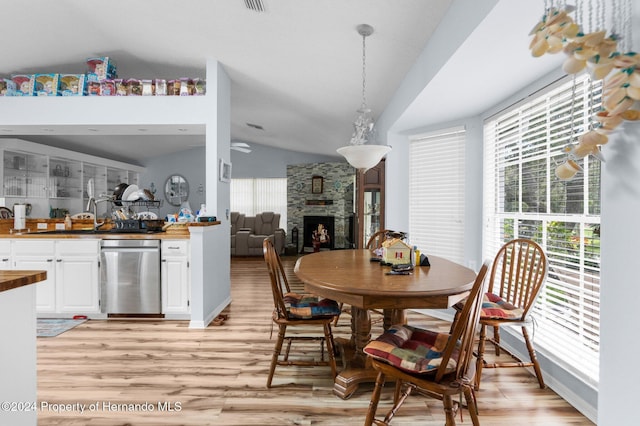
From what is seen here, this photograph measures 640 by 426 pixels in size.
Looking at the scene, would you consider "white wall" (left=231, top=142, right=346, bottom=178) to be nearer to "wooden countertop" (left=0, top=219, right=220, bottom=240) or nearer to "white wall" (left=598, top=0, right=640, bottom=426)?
"wooden countertop" (left=0, top=219, right=220, bottom=240)

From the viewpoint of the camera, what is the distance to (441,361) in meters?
1.35

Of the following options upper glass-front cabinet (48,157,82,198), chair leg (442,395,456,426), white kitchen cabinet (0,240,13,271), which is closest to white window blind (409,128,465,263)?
chair leg (442,395,456,426)

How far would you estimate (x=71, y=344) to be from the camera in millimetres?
2844

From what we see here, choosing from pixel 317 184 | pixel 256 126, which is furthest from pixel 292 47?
pixel 317 184

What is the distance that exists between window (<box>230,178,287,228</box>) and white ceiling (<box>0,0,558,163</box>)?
4.41 metres

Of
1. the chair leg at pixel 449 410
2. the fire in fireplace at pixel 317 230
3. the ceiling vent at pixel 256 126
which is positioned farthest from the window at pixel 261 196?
the chair leg at pixel 449 410

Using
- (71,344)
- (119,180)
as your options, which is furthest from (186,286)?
(119,180)

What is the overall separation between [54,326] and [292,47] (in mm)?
3466

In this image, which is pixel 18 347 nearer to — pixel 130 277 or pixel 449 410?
pixel 449 410

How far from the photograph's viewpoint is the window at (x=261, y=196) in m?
9.24

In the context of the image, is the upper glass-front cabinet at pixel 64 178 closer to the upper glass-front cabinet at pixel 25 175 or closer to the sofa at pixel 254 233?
the upper glass-front cabinet at pixel 25 175

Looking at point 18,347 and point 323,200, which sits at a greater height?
point 323,200

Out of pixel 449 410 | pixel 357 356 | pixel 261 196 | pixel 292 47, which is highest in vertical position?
pixel 292 47

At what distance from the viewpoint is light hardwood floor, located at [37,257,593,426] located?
1.87 meters
